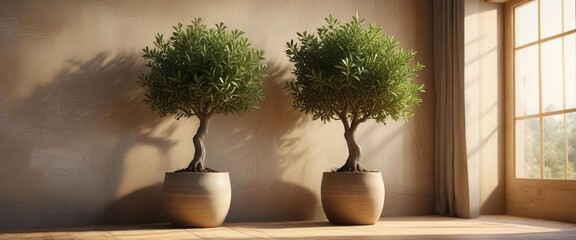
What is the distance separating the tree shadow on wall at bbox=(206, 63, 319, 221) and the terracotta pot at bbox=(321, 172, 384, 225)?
507 millimetres

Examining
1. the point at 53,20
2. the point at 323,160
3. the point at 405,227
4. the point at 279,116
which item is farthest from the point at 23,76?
the point at 405,227

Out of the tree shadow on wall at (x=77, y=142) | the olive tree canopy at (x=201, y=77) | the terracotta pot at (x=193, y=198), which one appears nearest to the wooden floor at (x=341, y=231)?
the terracotta pot at (x=193, y=198)

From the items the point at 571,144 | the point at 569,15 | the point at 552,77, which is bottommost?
the point at 571,144

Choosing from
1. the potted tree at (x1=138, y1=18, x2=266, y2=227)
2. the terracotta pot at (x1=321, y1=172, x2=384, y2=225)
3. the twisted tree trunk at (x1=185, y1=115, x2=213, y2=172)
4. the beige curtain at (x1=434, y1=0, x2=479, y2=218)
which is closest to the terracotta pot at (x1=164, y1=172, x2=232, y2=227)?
the potted tree at (x1=138, y1=18, x2=266, y2=227)

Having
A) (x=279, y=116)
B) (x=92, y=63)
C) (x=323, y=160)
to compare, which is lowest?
(x=323, y=160)

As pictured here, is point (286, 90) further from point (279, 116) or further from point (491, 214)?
point (491, 214)

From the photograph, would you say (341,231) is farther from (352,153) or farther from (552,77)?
(552,77)

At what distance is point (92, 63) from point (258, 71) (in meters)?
1.08

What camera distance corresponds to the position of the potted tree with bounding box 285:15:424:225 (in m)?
4.25

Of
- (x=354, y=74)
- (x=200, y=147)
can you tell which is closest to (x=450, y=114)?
(x=354, y=74)

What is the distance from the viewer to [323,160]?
16.2ft

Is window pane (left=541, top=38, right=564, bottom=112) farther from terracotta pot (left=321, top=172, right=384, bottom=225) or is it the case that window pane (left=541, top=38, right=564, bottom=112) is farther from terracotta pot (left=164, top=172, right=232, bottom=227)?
terracotta pot (left=164, top=172, right=232, bottom=227)

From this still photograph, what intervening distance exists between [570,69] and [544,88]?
0.95 feet

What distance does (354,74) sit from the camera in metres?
4.18
